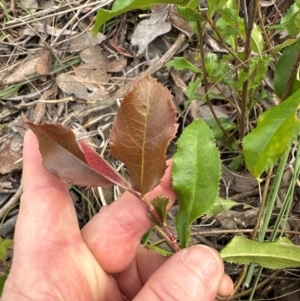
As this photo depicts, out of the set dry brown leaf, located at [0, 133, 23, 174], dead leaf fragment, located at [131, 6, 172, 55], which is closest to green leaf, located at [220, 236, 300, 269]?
dry brown leaf, located at [0, 133, 23, 174]

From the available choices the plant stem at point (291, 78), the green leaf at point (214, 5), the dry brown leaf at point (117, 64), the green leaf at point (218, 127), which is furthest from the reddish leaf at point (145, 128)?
the dry brown leaf at point (117, 64)

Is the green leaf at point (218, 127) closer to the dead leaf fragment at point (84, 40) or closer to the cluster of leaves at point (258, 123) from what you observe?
the cluster of leaves at point (258, 123)

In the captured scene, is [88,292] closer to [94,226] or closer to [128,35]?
[94,226]

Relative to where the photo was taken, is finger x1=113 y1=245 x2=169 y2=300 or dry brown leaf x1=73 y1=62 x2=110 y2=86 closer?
finger x1=113 y1=245 x2=169 y2=300

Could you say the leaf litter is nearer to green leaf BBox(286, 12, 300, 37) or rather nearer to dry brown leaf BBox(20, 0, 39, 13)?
dry brown leaf BBox(20, 0, 39, 13)

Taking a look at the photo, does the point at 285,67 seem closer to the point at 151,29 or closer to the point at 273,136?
the point at 273,136

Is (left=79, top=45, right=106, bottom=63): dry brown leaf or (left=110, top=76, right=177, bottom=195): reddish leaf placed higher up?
(left=110, top=76, right=177, bottom=195): reddish leaf
